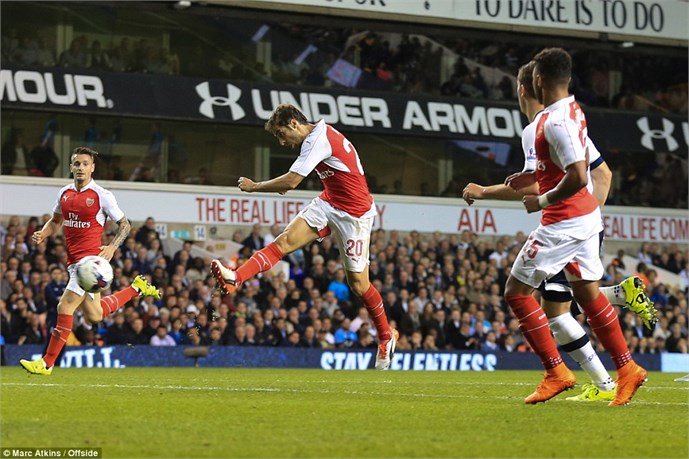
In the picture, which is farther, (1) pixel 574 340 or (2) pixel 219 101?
(2) pixel 219 101

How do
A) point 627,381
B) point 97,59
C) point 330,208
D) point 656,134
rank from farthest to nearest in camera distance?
point 656,134, point 97,59, point 330,208, point 627,381

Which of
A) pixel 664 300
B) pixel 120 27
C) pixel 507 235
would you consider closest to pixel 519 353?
pixel 664 300

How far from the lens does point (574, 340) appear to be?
968cm

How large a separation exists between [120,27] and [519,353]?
37.9ft

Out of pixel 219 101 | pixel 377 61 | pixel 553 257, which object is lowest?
pixel 553 257

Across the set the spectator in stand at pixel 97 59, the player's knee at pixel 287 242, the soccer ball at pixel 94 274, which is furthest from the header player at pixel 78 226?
the spectator in stand at pixel 97 59

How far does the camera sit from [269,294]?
928 inches

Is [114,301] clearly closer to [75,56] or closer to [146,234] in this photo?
[146,234]

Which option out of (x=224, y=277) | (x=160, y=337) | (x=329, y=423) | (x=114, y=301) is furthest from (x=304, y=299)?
(x=329, y=423)

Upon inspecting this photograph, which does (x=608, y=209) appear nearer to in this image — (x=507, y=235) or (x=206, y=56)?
(x=507, y=235)

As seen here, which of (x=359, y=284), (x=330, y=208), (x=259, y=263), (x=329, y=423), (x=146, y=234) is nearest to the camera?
(x=329, y=423)

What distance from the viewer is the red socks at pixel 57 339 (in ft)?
46.5

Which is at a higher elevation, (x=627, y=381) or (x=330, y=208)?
(x=330, y=208)

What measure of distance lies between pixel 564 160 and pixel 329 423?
256 centimetres
